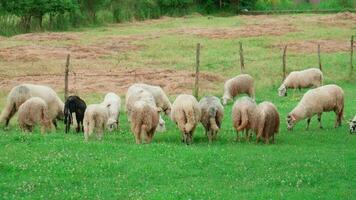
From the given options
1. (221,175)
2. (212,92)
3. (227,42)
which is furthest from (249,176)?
(227,42)

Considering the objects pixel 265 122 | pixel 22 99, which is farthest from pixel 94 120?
pixel 265 122

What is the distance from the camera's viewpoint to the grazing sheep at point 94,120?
68.8 ft

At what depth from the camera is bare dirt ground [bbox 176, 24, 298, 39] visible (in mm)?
54344

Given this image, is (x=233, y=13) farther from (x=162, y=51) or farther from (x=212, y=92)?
(x=212, y=92)

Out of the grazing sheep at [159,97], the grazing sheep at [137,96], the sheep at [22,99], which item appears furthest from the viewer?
the grazing sheep at [159,97]

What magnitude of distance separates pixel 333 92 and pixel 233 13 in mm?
57290

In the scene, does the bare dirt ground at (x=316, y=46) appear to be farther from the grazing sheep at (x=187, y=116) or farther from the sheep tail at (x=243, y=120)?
the grazing sheep at (x=187, y=116)

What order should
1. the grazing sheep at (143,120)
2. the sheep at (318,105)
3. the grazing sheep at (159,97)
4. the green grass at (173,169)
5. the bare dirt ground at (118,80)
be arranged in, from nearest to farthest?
the green grass at (173,169) < the grazing sheep at (143,120) < the sheep at (318,105) < the grazing sheep at (159,97) < the bare dirt ground at (118,80)

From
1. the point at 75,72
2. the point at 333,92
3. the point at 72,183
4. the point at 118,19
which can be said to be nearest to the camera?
the point at 72,183

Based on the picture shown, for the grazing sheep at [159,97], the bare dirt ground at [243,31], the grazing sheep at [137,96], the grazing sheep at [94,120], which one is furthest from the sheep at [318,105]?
the bare dirt ground at [243,31]

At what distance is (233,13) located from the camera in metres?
80.6

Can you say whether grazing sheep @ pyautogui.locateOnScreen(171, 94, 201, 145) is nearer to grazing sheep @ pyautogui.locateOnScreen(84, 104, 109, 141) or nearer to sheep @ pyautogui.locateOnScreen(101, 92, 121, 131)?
Answer: grazing sheep @ pyautogui.locateOnScreen(84, 104, 109, 141)

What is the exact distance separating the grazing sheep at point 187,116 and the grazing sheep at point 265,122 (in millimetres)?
1789

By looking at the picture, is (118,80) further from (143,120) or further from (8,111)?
(143,120)
